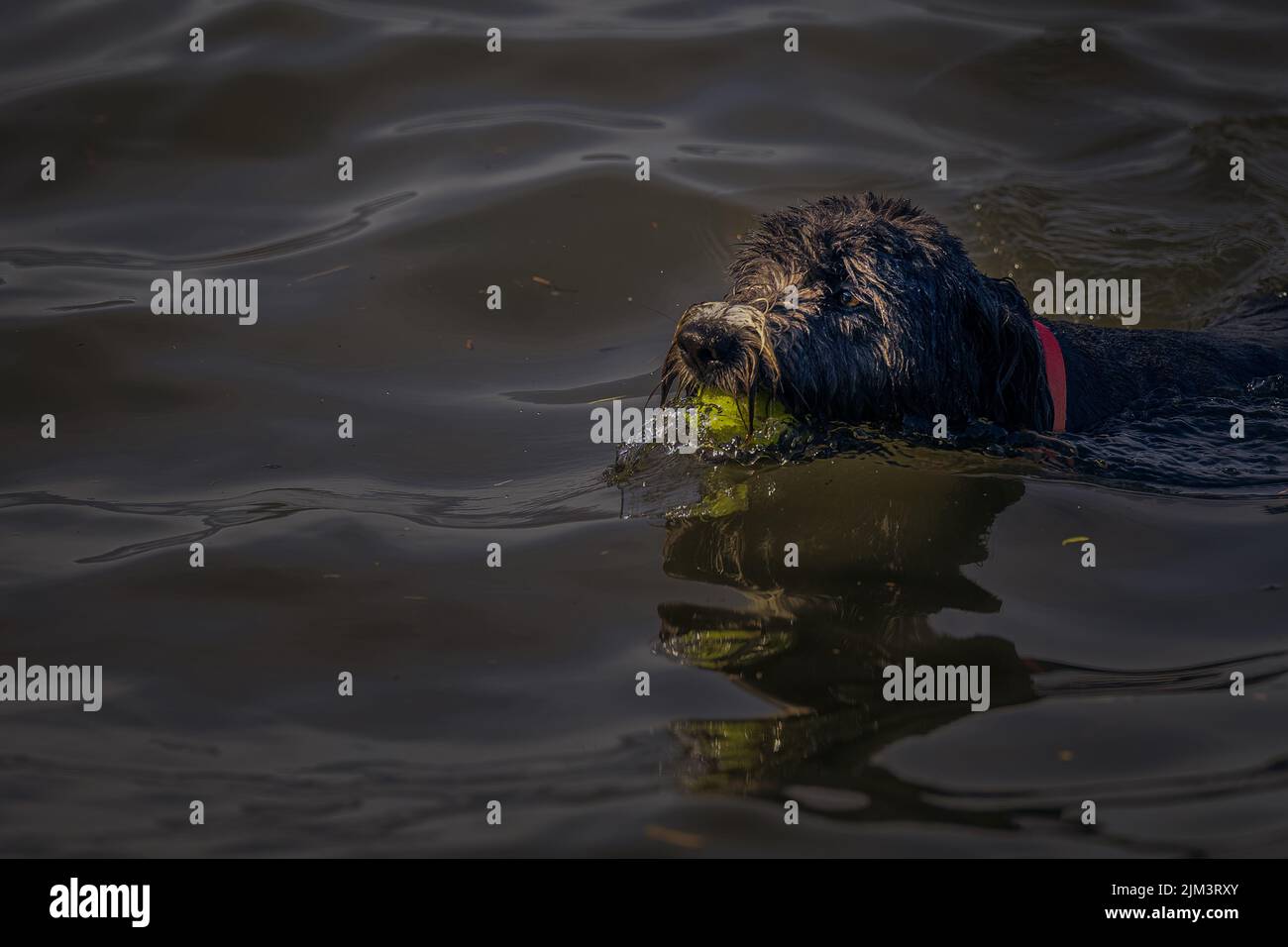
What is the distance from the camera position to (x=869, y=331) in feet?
21.2

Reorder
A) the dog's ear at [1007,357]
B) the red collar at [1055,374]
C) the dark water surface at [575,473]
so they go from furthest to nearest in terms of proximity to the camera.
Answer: the red collar at [1055,374] → the dog's ear at [1007,357] → the dark water surface at [575,473]

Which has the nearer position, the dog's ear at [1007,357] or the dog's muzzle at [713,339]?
the dog's muzzle at [713,339]

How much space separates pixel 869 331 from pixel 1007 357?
2.69 ft

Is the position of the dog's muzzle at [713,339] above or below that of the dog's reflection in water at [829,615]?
above

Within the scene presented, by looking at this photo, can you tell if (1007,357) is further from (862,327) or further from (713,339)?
(713,339)

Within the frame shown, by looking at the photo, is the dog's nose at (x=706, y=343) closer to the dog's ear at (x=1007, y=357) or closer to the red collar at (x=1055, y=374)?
the dog's ear at (x=1007, y=357)

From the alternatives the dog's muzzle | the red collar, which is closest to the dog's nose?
the dog's muzzle

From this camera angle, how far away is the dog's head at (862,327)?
6.34 meters

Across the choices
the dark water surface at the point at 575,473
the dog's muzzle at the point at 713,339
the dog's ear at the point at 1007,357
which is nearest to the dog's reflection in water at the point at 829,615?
the dark water surface at the point at 575,473

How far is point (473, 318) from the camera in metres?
9.11

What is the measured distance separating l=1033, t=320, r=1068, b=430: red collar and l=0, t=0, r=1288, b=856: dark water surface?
0.22m

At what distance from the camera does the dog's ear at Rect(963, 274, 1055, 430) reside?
6.65m

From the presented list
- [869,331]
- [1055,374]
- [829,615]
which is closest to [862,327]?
[869,331]
